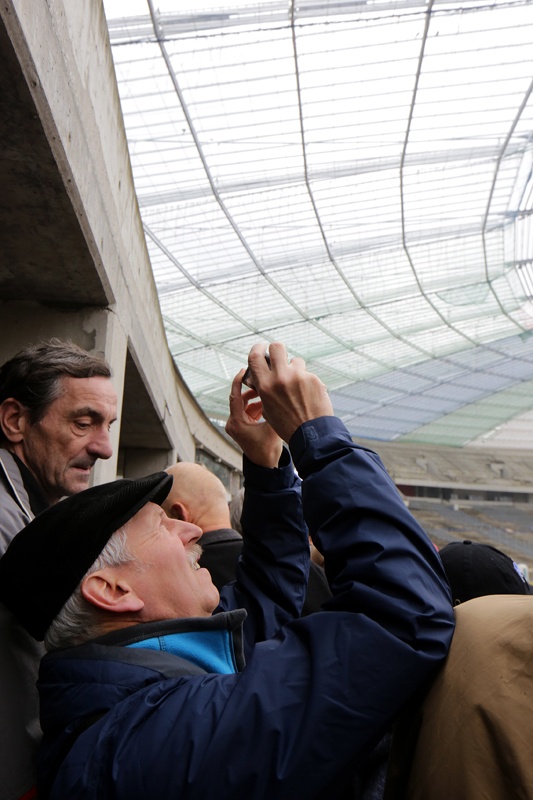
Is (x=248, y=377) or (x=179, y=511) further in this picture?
(x=179, y=511)

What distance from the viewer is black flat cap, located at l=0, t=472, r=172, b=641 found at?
1.94m

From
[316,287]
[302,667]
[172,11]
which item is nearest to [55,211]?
[302,667]

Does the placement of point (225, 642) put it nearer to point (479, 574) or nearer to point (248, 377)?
point (248, 377)

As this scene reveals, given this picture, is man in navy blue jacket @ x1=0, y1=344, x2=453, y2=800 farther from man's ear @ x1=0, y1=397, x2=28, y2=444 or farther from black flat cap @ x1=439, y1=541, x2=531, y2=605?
black flat cap @ x1=439, y1=541, x2=531, y2=605

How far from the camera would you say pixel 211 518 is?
408 cm

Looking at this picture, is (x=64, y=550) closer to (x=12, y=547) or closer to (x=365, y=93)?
(x=12, y=547)

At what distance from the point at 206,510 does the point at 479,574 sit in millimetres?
1502

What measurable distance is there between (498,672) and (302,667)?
1.28ft

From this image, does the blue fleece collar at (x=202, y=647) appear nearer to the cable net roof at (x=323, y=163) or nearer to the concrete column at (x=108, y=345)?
the concrete column at (x=108, y=345)

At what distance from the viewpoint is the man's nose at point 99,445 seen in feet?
10.8

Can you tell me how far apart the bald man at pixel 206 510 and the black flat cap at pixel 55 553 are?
1900mm

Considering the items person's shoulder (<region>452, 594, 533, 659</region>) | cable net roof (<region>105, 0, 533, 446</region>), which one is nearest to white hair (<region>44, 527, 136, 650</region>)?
person's shoulder (<region>452, 594, 533, 659</region>)

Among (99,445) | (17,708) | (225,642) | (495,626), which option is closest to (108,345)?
(99,445)

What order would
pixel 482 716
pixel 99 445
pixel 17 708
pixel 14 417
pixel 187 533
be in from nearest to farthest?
pixel 482 716, pixel 17 708, pixel 187 533, pixel 14 417, pixel 99 445
